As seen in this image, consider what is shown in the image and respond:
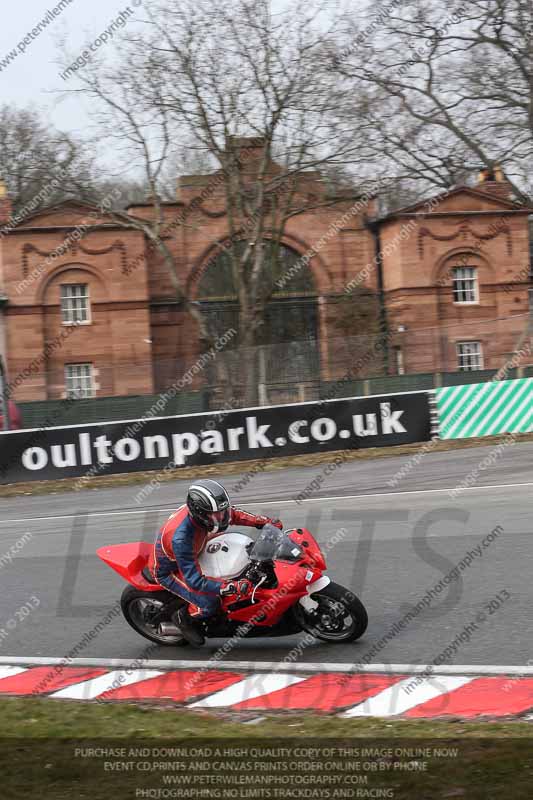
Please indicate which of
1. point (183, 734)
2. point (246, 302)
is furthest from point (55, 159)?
point (183, 734)

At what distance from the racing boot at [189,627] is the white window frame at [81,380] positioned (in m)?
24.5

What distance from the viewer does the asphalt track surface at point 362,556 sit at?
27.4 feet

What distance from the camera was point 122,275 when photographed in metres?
43.2

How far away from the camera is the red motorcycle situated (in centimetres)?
778

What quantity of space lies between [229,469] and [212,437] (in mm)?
886

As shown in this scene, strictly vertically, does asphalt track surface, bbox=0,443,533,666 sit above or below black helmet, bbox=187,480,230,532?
below

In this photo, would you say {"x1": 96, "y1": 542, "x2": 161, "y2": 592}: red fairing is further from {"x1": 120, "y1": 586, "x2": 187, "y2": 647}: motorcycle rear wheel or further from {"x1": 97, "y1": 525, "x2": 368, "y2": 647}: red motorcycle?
{"x1": 120, "y1": 586, "x2": 187, "y2": 647}: motorcycle rear wheel

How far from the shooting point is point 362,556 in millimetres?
11453

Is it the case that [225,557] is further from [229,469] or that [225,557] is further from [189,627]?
[229,469]

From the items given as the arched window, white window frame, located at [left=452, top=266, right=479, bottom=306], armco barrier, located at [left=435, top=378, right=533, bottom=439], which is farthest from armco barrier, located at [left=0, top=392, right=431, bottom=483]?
white window frame, located at [left=452, top=266, right=479, bottom=306]

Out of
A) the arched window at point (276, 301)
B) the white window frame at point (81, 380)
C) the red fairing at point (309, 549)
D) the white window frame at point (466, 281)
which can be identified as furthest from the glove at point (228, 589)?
the white window frame at point (466, 281)

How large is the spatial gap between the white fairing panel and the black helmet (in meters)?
0.29

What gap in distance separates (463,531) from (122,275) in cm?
3228

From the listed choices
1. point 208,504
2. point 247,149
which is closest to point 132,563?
point 208,504
